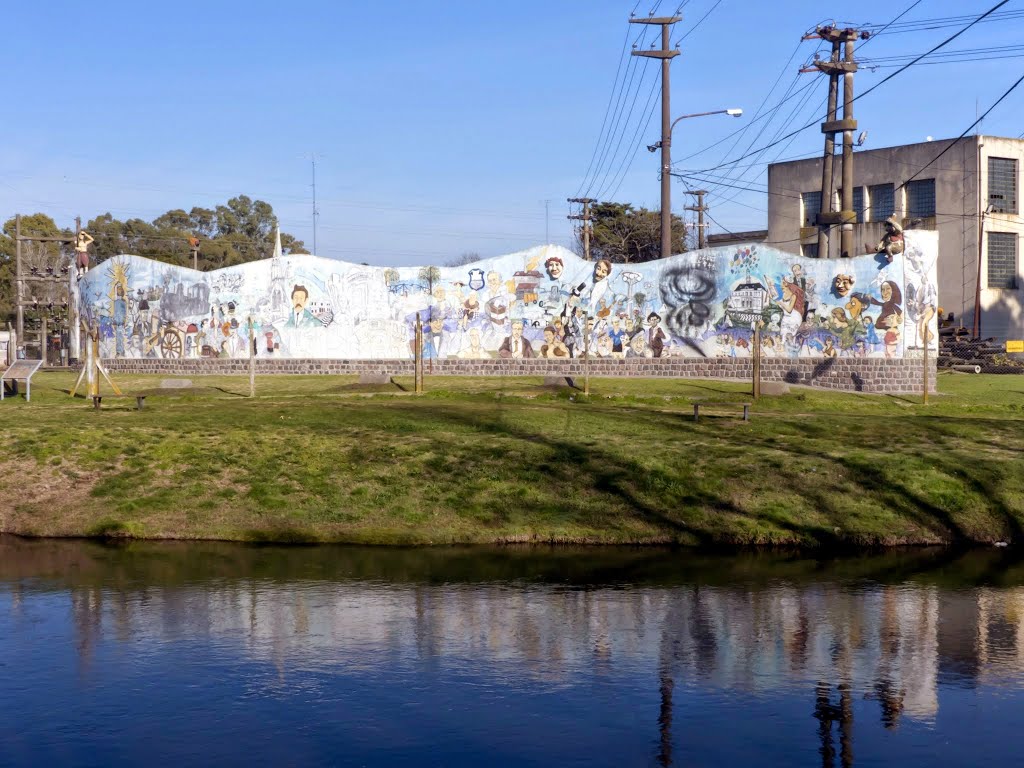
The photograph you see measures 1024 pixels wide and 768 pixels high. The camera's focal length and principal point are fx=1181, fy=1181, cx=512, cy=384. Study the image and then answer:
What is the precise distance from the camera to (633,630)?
12180 mm

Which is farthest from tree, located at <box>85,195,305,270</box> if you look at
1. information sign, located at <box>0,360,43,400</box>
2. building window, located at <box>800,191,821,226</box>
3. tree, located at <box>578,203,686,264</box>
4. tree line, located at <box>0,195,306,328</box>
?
information sign, located at <box>0,360,43,400</box>

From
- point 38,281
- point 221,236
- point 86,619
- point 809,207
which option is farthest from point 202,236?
point 86,619

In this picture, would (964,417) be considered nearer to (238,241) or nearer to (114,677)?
(114,677)

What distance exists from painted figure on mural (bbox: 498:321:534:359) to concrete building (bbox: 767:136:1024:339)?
1206 inches

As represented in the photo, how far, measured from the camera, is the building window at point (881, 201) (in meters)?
70.0

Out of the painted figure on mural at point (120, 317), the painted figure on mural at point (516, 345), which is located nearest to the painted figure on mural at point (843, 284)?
the painted figure on mural at point (516, 345)

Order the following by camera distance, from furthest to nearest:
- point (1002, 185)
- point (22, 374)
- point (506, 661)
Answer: point (1002, 185), point (22, 374), point (506, 661)

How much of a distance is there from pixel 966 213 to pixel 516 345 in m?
37.6

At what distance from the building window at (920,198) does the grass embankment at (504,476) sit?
45.7 metres

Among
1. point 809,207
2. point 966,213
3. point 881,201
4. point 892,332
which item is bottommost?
point 892,332

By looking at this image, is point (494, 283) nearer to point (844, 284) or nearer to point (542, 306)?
point (542, 306)

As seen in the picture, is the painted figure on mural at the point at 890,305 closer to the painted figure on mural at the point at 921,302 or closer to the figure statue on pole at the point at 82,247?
the painted figure on mural at the point at 921,302

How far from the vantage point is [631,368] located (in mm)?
39656

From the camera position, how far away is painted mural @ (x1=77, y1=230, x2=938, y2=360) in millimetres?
37156
